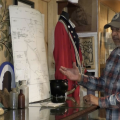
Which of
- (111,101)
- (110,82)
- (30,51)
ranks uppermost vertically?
(30,51)

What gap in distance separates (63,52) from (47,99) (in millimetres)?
504

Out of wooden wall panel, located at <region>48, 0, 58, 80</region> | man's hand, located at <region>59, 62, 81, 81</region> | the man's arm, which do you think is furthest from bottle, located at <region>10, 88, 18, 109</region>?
wooden wall panel, located at <region>48, 0, 58, 80</region>

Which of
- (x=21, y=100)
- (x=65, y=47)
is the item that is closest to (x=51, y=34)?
(x=65, y=47)

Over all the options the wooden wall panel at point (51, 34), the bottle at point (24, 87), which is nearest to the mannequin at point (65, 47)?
the wooden wall panel at point (51, 34)

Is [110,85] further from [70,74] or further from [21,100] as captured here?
[21,100]

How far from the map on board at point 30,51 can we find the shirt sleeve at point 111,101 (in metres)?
0.58

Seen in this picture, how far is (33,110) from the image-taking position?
1.78 m

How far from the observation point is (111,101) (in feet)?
6.01

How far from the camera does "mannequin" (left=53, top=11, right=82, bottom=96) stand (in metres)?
2.52

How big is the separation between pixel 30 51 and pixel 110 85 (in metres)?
0.71

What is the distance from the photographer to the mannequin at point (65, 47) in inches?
99.1

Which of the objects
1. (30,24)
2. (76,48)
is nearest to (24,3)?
(30,24)

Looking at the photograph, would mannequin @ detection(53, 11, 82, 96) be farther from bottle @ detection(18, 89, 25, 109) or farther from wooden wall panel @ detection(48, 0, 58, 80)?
bottle @ detection(18, 89, 25, 109)

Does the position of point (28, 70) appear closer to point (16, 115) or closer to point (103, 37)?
point (16, 115)
